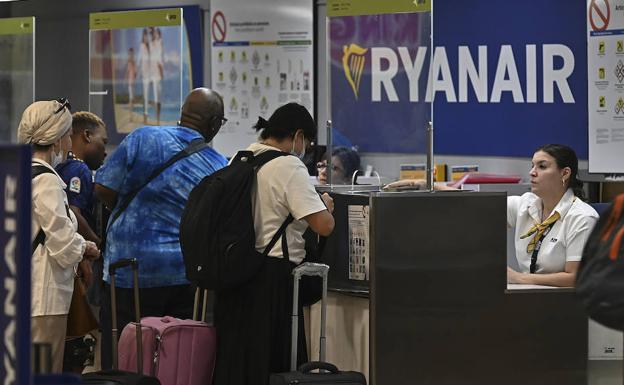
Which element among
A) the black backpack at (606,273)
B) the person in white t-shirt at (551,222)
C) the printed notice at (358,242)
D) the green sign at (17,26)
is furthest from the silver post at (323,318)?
the green sign at (17,26)

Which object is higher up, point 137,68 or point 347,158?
point 137,68

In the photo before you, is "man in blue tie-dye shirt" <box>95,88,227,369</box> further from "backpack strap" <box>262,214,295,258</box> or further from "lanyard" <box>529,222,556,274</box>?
"lanyard" <box>529,222,556,274</box>

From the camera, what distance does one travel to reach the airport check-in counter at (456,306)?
4332 millimetres

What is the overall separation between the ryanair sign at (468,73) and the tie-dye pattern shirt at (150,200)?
265 cm

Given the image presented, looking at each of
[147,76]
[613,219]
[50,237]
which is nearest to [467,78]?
[147,76]

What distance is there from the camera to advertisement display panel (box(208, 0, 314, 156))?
8789mm

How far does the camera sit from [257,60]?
905 cm

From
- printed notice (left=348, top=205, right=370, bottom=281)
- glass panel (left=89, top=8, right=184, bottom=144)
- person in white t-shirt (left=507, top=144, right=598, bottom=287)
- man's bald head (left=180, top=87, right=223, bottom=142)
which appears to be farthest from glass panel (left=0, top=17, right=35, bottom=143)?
printed notice (left=348, top=205, right=370, bottom=281)

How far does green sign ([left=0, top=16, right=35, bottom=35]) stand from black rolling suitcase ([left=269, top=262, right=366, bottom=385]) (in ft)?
20.6

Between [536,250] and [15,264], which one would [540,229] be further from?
[15,264]

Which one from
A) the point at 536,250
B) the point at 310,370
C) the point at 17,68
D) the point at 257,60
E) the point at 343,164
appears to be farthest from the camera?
the point at 17,68

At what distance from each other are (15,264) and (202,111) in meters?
3.16

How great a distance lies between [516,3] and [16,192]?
6086 millimetres

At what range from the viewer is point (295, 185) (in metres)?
4.18
